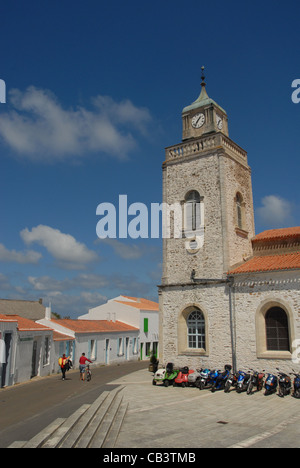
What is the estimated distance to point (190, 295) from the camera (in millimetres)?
20000

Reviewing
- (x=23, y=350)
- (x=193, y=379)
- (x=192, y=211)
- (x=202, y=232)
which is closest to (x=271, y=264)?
(x=202, y=232)

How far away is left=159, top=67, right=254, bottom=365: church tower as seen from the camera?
63.7 feet

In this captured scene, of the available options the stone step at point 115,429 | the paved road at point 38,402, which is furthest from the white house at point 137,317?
the stone step at point 115,429

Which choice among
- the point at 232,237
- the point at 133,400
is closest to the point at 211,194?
the point at 232,237

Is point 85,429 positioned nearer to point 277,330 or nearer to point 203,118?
point 277,330

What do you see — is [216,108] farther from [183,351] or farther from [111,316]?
[111,316]

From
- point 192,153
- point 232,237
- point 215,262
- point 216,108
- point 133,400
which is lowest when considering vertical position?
point 133,400

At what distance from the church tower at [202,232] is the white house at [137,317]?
19.7 metres

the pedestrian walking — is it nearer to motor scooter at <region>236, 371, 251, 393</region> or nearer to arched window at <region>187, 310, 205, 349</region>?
arched window at <region>187, 310, 205, 349</region>

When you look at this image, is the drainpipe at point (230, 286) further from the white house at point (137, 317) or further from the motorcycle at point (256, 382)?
the white house at point (137, 317)

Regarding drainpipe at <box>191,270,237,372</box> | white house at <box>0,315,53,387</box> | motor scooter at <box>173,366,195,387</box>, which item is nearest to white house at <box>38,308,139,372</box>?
white house at <box>0,315,53,387</box>

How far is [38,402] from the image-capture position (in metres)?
13.6

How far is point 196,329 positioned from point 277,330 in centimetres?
438

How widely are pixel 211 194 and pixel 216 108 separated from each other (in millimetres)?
6336
